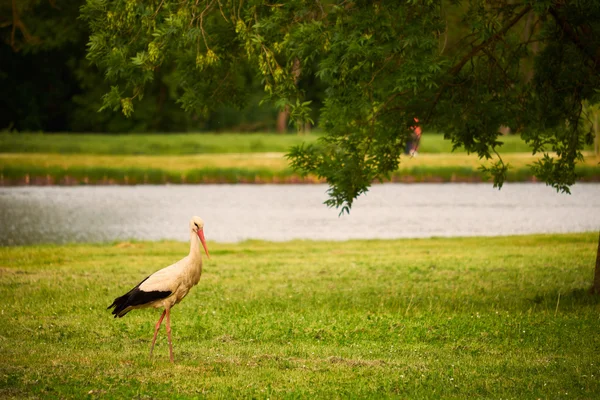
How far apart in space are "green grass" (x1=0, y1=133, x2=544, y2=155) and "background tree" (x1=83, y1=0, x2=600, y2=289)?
132 ft

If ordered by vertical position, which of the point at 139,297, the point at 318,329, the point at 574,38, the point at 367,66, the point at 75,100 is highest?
the point at 75,100

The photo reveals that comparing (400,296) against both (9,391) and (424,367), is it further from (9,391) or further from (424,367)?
(9,391)

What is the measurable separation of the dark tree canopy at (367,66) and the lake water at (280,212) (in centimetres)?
1377

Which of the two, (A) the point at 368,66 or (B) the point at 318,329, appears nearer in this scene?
(B) the point at 318,329

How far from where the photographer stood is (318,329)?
12.4 meters

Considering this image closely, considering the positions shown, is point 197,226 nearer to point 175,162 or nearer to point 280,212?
point 280,212

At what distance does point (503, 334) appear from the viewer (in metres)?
12.0

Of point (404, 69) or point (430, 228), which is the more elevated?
point (404, 69)

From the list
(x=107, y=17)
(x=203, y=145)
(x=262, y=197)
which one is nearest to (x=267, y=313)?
(x=107, y=17)

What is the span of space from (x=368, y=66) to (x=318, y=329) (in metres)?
3.61

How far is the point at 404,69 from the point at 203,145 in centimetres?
4989

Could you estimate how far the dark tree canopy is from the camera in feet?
41.6

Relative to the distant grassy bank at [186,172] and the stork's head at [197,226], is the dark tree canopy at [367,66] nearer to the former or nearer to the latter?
the stork's head at [197,226]

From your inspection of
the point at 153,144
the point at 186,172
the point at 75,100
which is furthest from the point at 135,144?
the point at 75,100
